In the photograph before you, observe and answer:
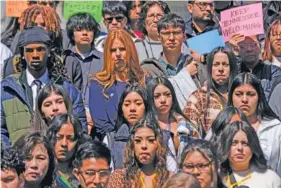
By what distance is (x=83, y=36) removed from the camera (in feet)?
39.0

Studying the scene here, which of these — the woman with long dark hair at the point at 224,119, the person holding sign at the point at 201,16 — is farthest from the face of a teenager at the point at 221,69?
the person holding sign at the point at 201,16

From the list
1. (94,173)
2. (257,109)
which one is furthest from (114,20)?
(94,173)

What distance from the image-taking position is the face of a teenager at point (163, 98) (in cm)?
1039

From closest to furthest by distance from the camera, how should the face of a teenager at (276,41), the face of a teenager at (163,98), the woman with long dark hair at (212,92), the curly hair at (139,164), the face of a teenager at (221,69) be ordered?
the curly hair at (139,164)
the face of a teenager at (163,98)
the woman with long dark hair at (212,92)
the face of a teenager at (221,69)
the face of a teenager at (276,41)

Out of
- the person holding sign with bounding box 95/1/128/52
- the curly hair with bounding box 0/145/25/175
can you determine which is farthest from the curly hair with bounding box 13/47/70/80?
the curly hair with bounding box 0/145/25/175

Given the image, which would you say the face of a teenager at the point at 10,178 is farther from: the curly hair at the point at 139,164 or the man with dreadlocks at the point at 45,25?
the man with dreadlocks at the point at 45,25

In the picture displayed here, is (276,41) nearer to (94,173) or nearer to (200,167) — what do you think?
(200,167)

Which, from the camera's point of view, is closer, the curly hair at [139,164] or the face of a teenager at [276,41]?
the curly hair at [139,164]

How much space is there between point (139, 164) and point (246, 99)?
1237mm

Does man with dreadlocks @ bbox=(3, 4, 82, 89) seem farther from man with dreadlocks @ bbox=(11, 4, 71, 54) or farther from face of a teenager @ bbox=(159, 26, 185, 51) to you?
face of a teenager @ bbox=(159, 26, 185, 51)

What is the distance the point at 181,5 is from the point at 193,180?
6.66m

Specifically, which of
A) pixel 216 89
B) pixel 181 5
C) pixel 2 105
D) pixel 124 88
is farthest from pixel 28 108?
pixel 181 5

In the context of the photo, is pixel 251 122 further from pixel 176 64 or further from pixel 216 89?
pixel 176 64

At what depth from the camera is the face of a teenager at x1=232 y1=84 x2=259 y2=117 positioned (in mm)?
10281
